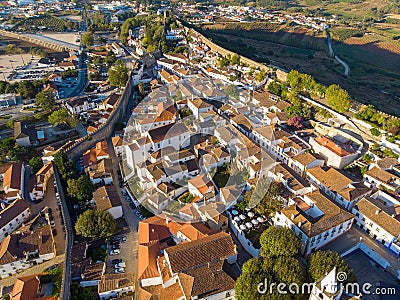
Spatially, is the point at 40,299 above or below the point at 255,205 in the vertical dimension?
below

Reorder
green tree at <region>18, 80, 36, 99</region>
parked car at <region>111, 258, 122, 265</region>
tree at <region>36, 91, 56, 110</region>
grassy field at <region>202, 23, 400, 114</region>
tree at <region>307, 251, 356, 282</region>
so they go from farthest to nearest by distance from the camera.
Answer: grassy field at <region>202, 23, 400, 114</region> → green tree at <region>18, 80, 36, 99</region> → tree at <region>36, 91, 56, 110</region> → parked car at <region>111, 258, 122, 265</region> → tree at <region>307, 251, 356, 282</region>

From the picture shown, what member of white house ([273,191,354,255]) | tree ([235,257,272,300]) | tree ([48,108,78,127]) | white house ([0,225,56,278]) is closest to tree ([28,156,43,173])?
tree ([48,108,78,127])

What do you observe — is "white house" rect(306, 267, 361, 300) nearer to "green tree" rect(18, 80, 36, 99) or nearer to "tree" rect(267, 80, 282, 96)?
"tree" rect(267, 80, 282, 96)

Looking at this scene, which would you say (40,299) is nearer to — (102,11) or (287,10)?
(102,11)

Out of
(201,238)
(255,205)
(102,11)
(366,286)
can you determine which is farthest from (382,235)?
(102,11)

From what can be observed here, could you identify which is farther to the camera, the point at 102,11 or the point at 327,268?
the point at 102,11

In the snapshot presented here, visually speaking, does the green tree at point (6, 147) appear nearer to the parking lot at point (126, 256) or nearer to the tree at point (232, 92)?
the parking lot at point (126, 256)
